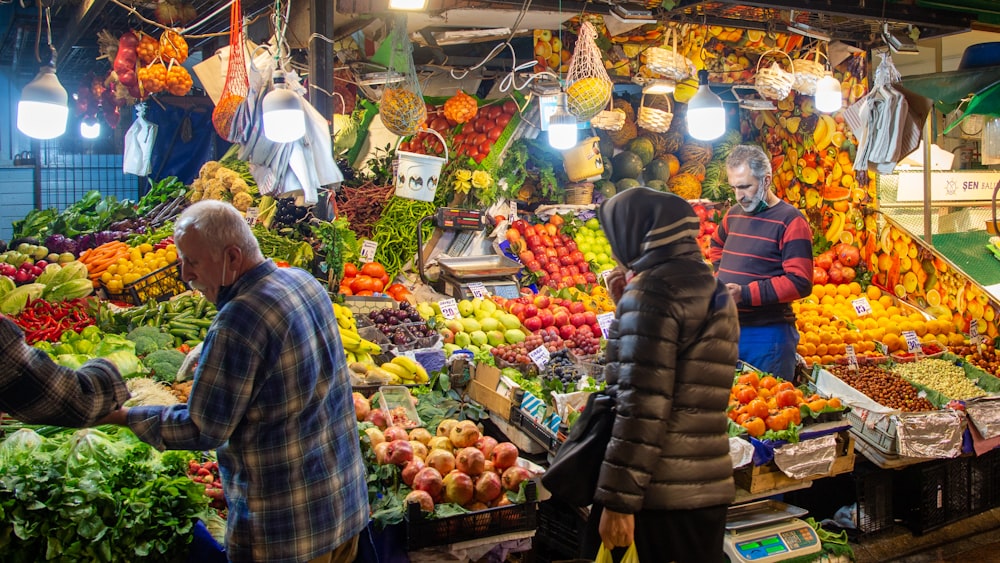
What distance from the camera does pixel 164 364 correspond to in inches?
157

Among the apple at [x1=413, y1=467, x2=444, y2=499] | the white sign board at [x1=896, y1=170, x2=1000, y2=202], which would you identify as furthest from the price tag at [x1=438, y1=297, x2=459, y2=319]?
the white sign board at [x1=896, y1=170, x2=1000, y2=202]

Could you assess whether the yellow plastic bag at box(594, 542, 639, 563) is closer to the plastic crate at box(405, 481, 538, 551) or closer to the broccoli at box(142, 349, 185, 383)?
the plastic crate at box(405, 481, 538, 551)

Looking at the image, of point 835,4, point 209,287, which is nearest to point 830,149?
point 835,4

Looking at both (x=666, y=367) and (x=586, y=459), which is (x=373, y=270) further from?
(x=666, y=367)

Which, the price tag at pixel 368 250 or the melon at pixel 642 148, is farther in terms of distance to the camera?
the melon at pixel 642 148

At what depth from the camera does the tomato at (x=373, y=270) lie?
6156 millimetres

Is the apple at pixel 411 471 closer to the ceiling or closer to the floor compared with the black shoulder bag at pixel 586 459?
closer to the floor

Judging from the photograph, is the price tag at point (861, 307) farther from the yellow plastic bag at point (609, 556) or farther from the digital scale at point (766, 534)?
the yellow plastic bag at point (609, 556)

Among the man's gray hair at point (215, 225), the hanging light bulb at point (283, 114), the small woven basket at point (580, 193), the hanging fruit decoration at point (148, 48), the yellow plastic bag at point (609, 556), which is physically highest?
the hanging fruit decoration at point (148, 48)

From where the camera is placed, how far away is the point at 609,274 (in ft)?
9.58

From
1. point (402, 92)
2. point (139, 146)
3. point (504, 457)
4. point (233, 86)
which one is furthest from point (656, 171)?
point (139, 146)

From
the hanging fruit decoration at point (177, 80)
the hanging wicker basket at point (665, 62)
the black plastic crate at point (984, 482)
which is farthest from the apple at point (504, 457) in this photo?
the hanging fruit decoration at point (177, 80)

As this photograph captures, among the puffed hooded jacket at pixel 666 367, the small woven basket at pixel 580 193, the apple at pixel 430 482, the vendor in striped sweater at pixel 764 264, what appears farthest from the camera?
the small woven basket at pixel 580 193

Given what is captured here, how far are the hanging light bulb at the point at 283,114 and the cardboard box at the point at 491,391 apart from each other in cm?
170
